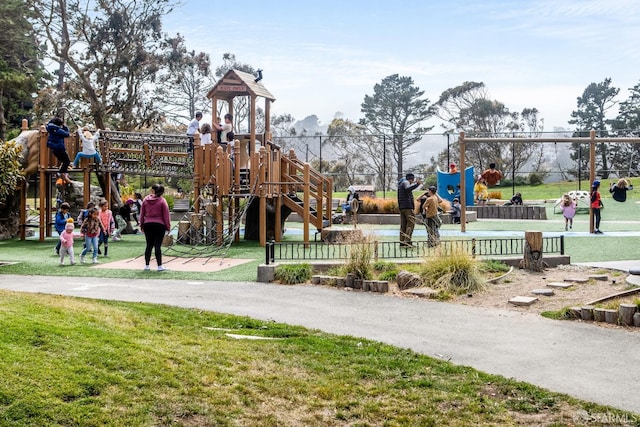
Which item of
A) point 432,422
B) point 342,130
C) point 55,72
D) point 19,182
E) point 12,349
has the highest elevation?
point 55,72

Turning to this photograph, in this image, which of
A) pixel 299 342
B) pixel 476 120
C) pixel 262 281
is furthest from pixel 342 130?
pixel 299 342

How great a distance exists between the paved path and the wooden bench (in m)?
17.5

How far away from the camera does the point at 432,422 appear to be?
5.30 m

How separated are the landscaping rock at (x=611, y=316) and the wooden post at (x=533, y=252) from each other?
4009 mm

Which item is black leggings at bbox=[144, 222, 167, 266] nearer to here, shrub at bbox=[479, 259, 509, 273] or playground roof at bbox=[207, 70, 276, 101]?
shrub at bbox=[479, 259, 509, 273]

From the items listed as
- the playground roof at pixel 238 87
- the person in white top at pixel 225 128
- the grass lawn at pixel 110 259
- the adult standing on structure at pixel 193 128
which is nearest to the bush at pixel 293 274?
the grass lawn at pixel 110 259

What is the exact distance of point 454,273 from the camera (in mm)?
11188

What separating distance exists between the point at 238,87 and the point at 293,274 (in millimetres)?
9444

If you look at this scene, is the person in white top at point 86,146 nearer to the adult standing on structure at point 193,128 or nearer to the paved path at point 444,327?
the adult standing on structure at point 193,128

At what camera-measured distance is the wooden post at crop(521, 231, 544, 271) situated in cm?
1272

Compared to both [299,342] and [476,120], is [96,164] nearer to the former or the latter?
[299,342]

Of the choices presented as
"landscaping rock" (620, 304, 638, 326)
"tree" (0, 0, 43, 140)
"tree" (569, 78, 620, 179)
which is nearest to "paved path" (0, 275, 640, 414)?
"landscaping rock" (620, 304, 638, 326)

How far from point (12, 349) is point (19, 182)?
16.7 m

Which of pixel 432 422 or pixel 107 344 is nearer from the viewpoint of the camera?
pixel 432 422
